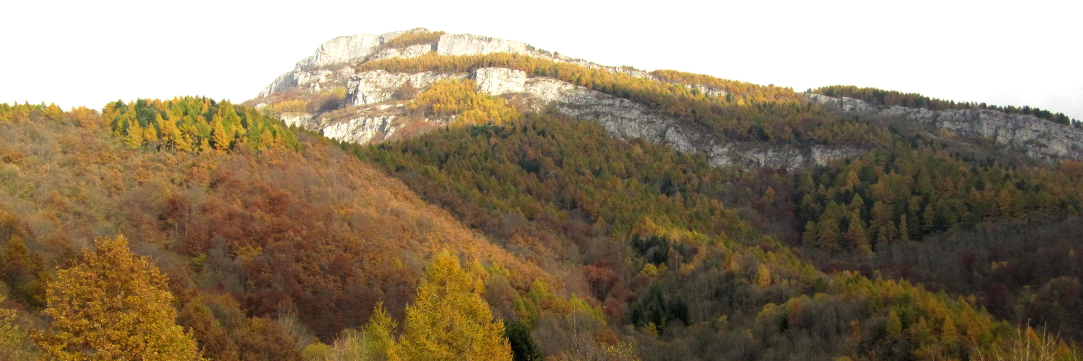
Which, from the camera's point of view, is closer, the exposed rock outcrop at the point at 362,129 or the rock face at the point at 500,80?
the exposed rock outcrop at the point at 362,129

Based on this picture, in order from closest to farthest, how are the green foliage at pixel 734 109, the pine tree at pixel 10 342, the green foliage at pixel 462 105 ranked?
the pine tree at pixel 10 342 < the green foliage at pixel 734 109 < the green foliage at pixel 462 105

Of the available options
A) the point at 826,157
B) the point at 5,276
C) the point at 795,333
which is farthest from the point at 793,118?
the point at 5,276

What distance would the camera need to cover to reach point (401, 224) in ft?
267

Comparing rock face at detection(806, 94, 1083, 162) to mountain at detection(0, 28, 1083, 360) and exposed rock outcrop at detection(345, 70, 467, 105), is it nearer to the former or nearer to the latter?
mountain at detection(0, 28, 1083, 360)

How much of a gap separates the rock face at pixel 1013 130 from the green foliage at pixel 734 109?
20915mm

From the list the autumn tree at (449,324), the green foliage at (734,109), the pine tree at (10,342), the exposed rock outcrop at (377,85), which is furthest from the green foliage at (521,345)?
the exposed rock outcrop at (377,85)

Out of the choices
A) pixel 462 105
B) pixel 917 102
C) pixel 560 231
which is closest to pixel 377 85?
pixel 462 105

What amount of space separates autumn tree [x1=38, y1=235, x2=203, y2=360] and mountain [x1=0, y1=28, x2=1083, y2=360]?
0.31 m

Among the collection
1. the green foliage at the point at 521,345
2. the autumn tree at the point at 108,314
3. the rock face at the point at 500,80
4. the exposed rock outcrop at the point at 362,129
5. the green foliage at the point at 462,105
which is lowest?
the green foliage at the point at 521,345

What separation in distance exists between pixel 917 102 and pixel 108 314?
186 metres

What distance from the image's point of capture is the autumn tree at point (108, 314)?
2295 cm

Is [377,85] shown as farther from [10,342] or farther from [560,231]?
[10,342]

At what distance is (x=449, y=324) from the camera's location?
96.6 feet

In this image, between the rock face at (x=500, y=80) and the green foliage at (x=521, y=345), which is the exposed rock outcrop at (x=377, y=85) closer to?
the rock face at (x=500, y=80)
